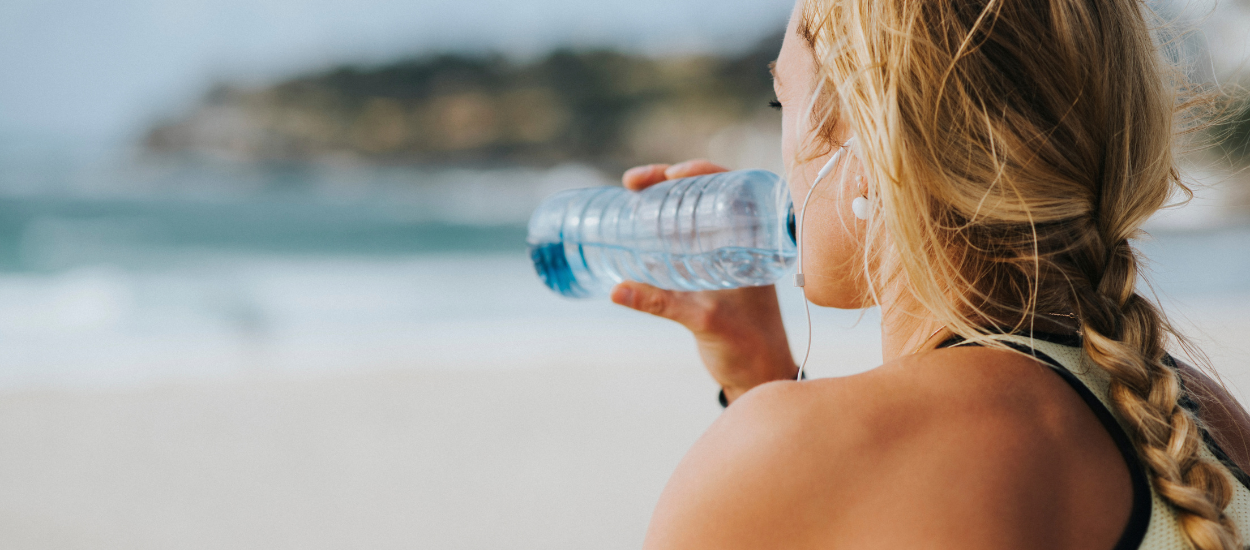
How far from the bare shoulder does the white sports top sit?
0.02 meters

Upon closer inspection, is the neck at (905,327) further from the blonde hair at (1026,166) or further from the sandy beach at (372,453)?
the sandy beach at (372,453)

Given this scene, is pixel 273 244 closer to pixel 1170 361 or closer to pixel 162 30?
pixel 162 30

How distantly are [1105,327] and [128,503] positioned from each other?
420cm

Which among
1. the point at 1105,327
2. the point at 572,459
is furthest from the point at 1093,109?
the point at 572,459

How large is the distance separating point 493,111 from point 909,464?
28700mm

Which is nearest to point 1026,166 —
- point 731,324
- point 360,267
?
point 731,324

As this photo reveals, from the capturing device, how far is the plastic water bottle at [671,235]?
1760mm

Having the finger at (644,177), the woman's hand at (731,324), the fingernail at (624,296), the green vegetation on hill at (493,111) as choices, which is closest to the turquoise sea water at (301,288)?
the woman's hand at (731,324)

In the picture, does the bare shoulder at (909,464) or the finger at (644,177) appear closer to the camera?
the bare shoulder at (909,464)

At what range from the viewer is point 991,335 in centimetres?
88

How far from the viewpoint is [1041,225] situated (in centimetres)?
93

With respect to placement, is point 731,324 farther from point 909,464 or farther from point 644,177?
point 909,464

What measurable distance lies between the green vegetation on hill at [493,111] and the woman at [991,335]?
26161 millimetres

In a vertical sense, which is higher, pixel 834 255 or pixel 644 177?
pixel 644 177
